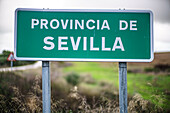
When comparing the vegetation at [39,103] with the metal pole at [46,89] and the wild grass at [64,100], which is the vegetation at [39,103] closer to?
the wild grass at [64,100]

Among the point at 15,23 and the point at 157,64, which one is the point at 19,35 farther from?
the point at 157,64

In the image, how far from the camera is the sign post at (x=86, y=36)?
2.08 meters

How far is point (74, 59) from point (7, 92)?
3.51 metres

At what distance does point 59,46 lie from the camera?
82.9 inches

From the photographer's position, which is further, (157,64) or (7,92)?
(157,64)

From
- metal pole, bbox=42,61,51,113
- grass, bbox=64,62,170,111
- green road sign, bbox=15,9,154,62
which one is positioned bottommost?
grass, bbox=64,62,170,111

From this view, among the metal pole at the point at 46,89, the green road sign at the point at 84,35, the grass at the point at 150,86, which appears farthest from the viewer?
the grass at the point at 150,86

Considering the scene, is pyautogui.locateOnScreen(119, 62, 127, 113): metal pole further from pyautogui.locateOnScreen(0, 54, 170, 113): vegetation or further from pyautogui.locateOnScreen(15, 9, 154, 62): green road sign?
pyautogui.locateOnScreen(0, 54, 170, 113): vegetation

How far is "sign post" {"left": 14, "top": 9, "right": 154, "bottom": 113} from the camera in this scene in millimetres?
2078

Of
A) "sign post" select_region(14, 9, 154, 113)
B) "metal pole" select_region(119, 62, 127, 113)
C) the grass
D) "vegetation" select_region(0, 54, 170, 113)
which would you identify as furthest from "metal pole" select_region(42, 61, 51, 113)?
the grass

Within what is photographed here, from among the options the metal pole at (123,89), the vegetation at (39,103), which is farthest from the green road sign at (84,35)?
the vegetation at (39,103)

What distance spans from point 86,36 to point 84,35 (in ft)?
0.10

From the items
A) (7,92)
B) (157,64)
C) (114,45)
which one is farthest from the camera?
(157,64)

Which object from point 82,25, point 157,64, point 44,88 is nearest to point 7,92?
point 44,88
